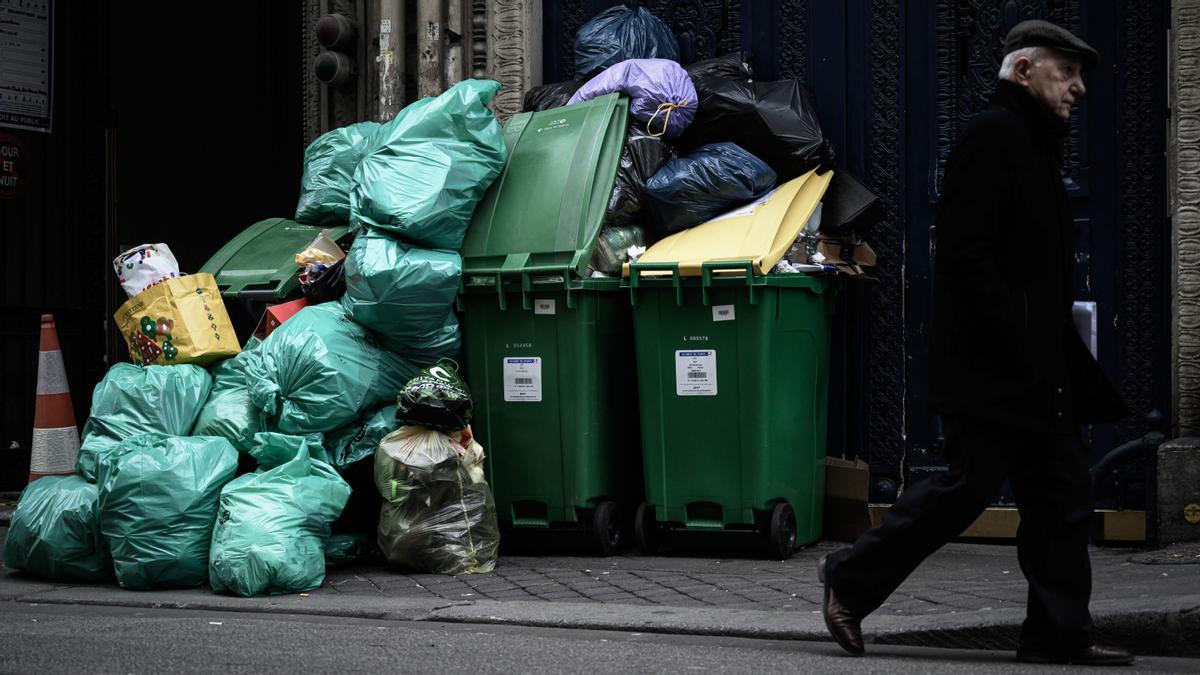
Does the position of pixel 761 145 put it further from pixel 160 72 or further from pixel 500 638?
pixel 160 72

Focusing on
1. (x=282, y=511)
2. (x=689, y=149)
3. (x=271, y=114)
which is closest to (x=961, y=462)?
(x=282, y=511)

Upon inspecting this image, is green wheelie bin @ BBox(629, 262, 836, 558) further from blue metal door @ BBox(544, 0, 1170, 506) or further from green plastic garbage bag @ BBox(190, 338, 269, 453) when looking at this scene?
green plastic garbage bag @ BBox(190, 338, 269, 453)

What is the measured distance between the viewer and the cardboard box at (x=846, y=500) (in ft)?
20.7

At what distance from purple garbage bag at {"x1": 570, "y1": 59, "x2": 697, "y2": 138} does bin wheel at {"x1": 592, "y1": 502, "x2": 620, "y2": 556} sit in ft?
5.44

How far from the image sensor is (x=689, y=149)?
657cm

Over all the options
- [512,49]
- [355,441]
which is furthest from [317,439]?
[512,49]

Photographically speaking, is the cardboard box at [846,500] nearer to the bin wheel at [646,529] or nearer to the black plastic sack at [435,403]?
the bin wheel at [646,529]

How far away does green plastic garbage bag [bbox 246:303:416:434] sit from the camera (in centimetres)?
570

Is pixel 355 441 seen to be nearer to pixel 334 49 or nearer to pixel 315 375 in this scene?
pixel 315 375

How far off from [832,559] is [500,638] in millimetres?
1000

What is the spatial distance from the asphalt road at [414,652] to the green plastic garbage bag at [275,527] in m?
0.55

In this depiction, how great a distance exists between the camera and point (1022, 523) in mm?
3816

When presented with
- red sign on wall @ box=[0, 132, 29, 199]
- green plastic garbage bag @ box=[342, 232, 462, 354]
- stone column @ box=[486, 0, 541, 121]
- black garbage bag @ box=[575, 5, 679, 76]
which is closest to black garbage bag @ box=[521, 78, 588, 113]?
black garbage bag @ box=[575, 5, 679, 76]

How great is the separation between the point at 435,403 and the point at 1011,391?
2.52 meters
